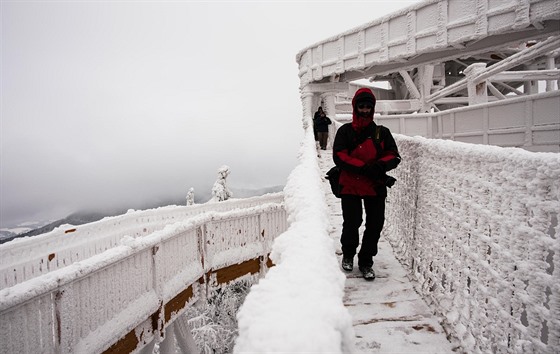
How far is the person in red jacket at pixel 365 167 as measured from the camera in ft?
10.8

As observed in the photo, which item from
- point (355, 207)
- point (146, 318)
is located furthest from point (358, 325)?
point (146, 318)

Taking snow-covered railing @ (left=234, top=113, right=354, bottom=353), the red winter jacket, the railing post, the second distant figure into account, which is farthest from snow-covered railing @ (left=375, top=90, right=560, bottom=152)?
snow-covered railing @ (left=234, top=113, right=354, bottom=353)

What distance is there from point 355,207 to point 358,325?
1.24 meters

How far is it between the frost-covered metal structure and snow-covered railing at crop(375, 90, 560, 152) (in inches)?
1.1

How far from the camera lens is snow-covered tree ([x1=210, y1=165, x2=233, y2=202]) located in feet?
69.5

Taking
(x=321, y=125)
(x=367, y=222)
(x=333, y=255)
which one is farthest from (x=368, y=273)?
(x=321, y=125)

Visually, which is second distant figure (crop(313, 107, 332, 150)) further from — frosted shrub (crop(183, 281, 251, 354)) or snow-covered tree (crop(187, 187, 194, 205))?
snow-covered tree (crop(187, 187, 194, 205))

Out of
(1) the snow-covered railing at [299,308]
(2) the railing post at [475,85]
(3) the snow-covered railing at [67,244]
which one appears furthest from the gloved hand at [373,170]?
(2) the railing post at [475,85]

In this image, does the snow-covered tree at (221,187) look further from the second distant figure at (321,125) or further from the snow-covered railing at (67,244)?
the snow-covered railing at (67,244)

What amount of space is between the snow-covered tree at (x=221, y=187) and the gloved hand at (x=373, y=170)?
18.5m

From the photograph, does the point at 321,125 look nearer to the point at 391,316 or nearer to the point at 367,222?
the point at 367,222

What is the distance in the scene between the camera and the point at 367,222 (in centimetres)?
351

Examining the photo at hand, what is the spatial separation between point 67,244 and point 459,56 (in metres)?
15.2

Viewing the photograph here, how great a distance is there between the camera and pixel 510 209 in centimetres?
204
